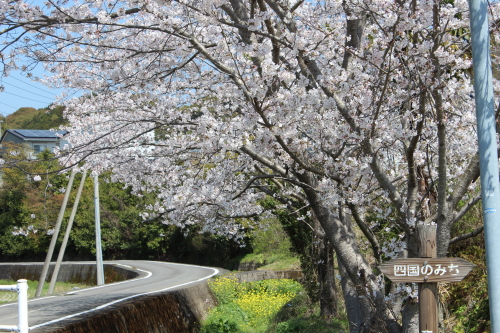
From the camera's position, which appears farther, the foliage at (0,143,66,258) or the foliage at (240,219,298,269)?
Answer: the foliage at (0,143,66,258)

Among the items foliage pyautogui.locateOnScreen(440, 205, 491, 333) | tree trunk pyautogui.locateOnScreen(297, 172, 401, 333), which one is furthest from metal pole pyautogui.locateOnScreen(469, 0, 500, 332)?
foliage pyautogui.locateOnScreen(440, 205, 491, 333)

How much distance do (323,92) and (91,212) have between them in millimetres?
35939

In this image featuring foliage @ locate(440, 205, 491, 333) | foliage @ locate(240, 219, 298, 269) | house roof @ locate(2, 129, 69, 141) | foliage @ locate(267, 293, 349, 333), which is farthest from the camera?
house roof @ locate(2, 129, 69, 141)

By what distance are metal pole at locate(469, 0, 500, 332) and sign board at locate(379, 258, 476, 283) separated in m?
0.74

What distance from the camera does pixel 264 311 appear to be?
1271 centimetres

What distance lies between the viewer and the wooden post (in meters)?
4.15

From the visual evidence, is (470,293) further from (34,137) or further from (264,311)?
(34,137)

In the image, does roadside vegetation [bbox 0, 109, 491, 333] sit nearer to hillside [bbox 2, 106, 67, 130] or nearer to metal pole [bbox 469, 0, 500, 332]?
metal pole [bbox 469, 0, 500, 332]

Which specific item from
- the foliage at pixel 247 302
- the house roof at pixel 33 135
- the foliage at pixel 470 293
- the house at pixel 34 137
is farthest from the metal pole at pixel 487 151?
the house roof at pixel 33 135

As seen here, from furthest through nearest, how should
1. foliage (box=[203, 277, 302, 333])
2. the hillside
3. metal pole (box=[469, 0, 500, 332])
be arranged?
the hillside < foliage (box=[203, 277, 302, 333]) < metal pole (box=[469, 0, 500, 332])

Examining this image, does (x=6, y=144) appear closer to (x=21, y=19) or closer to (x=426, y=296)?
(x=21, y=19)

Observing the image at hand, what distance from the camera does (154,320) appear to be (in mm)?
9203

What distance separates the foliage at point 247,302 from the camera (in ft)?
35.8

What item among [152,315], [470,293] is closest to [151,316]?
[152,315]
